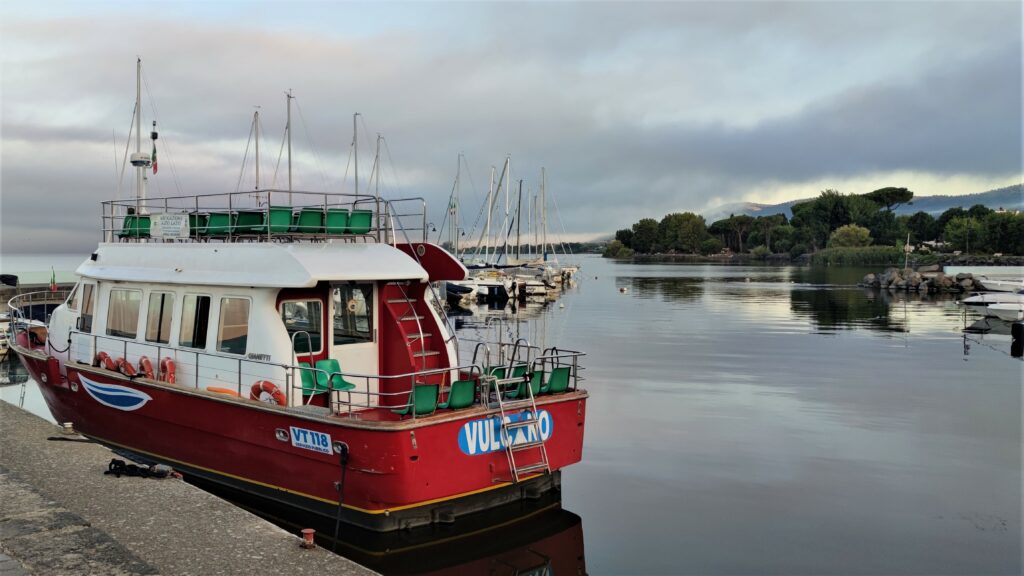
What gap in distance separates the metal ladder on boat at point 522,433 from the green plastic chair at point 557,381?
1.10 feet

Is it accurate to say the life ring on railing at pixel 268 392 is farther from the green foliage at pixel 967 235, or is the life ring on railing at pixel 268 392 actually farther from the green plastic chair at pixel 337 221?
the green foliage at pixel 967 235

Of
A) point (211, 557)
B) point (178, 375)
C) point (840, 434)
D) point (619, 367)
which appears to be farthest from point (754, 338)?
point (211, 557)

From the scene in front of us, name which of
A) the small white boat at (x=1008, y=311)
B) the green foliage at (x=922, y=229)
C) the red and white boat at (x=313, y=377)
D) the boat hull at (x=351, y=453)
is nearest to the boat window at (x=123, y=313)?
the red and white boat at (x=313, y=377)

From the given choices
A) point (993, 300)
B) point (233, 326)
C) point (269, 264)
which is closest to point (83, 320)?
point (233, 326)

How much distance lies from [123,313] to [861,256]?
138m

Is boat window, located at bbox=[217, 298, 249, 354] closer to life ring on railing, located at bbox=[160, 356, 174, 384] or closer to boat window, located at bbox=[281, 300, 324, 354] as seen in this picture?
boat window, located at bbox=[281, 300, 324, 354]

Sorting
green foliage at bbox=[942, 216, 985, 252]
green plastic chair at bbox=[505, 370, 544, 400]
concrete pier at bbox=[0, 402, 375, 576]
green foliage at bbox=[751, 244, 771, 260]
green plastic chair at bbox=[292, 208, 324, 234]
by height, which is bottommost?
concrete pier at bbox=[0, 402, 375, 576]

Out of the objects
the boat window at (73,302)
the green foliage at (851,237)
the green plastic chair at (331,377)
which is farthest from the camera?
the green foliage at (851,237)

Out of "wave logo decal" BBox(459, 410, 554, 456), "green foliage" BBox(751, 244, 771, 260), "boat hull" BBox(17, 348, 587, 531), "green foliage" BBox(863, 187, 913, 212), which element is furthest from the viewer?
"green foliage" BBox(751, 244, 771, 260)

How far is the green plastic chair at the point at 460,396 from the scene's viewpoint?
1012 cm

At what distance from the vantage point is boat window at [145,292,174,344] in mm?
12812

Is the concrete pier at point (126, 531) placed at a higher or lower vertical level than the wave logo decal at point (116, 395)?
lower

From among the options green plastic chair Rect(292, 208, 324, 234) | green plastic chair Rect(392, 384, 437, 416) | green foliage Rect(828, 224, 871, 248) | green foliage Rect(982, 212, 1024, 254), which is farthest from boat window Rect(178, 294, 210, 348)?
green foliage Rect(828, 224, 871, 248)

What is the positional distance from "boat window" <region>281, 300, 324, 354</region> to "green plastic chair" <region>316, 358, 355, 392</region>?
0.26 m
